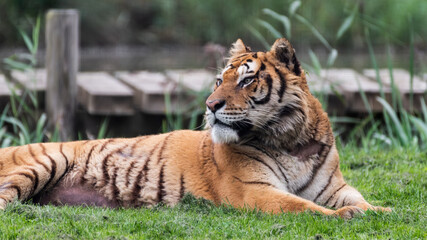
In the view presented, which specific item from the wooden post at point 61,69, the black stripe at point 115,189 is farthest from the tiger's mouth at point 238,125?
the wooden post at point 61,69

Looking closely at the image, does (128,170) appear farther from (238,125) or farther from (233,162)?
(238,125)

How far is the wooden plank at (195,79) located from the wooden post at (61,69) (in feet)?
3.91

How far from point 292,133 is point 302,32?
29.3ft

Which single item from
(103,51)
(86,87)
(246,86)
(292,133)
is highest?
(246,86)

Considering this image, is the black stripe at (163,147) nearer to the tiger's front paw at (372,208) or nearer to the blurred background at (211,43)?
the tiger's front paw at (372,208)

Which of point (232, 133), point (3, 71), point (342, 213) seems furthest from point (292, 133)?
point (3, 71)

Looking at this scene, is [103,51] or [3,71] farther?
[103,51]

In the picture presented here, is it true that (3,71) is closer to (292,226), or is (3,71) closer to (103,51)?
(103,51)

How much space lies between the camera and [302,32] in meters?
13.2

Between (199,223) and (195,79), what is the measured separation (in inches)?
178

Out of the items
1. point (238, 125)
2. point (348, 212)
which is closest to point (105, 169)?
point (238, 125)

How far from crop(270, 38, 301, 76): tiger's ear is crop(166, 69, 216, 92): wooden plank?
2.52 meters

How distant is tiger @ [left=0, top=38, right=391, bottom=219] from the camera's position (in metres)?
4.40

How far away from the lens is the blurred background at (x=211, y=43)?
7.50m
